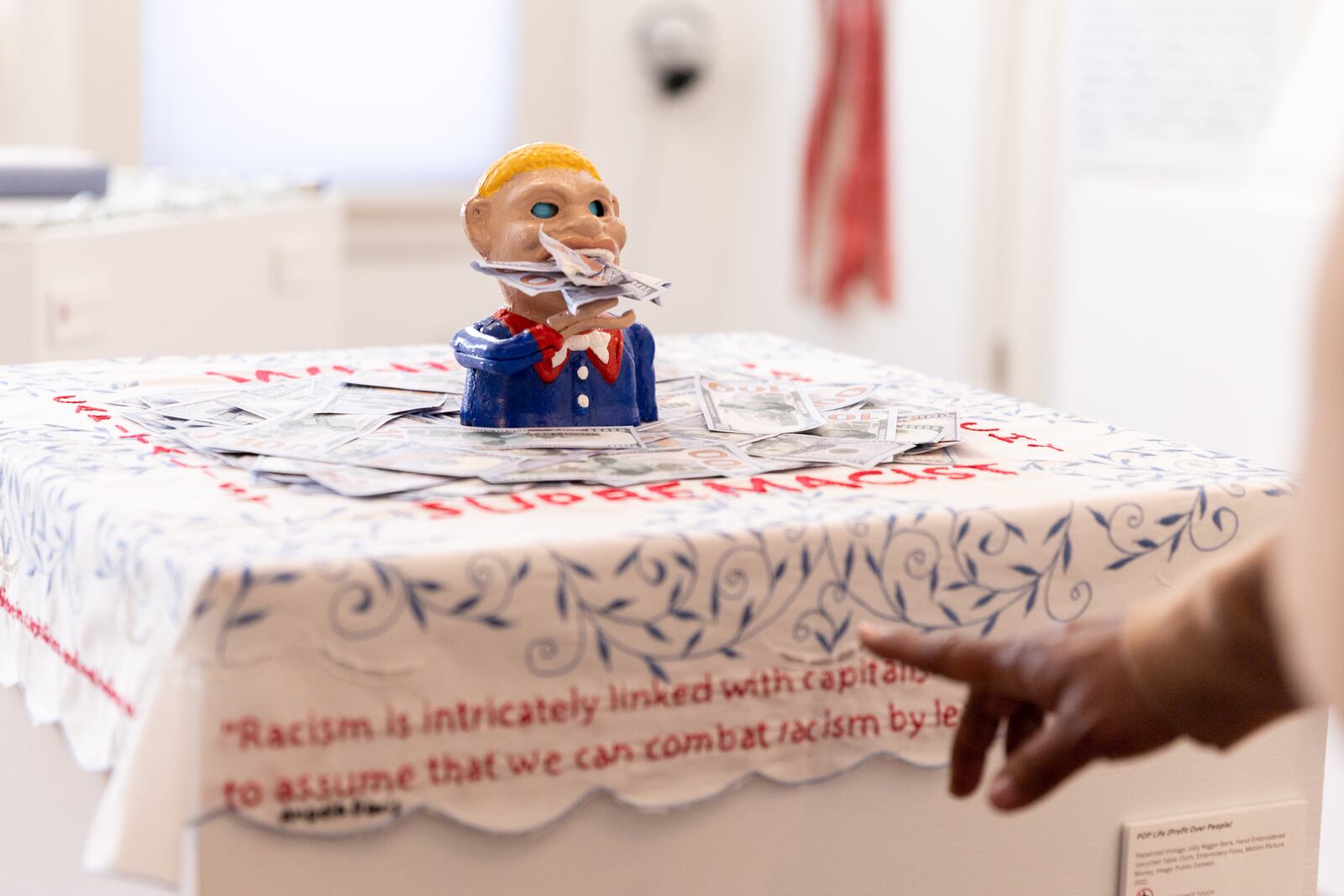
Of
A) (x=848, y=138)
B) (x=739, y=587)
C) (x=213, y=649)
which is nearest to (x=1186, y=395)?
(x=848, y=138)

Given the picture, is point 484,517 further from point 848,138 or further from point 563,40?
point 563,40

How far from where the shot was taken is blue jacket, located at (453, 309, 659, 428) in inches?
41.4

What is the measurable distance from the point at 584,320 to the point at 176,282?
1.29 meters

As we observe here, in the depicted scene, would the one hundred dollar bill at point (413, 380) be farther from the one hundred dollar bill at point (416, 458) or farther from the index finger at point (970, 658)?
the index finger at point (970, 658)

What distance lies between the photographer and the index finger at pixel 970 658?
0.71m

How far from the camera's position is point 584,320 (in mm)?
1049

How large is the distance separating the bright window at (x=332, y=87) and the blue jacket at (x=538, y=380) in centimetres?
289

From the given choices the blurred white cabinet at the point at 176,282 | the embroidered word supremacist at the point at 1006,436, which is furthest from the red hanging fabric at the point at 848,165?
the embroidered word supremacist at the point at 1006,436

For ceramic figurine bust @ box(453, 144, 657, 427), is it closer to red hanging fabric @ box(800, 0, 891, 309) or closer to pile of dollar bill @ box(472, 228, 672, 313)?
pile of dollar bill @ box(472, 228, 672, 313)

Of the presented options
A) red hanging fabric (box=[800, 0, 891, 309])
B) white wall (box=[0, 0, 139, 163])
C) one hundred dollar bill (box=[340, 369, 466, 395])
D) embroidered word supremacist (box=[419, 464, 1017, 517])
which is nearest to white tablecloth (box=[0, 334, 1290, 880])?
embroidered word supremacist (box=[419, 464, 1017, 517])

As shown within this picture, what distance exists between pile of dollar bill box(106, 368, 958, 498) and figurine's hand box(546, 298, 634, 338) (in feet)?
0.22

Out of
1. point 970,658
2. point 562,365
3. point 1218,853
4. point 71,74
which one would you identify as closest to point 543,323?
point 562,365

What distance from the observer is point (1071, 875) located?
0.99 meters

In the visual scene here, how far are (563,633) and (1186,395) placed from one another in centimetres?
222
